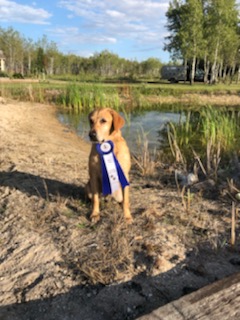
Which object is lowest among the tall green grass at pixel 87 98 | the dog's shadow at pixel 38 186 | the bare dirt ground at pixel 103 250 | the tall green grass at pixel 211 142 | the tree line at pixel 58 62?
the bare dirt ground at pixel 103 250

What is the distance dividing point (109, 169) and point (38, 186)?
5.43 feet

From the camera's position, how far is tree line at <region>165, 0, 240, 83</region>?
37.7m

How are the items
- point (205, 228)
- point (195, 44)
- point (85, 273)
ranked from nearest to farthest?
1. point (85, 273)
2. point (205, 228)
3. point (195, 44)

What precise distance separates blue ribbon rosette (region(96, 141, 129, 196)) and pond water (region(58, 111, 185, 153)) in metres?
4.97

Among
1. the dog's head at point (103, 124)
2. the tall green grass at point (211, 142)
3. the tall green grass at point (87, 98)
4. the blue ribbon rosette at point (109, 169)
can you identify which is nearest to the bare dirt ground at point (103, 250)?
the blue ribbon rosette at point (109, 169)

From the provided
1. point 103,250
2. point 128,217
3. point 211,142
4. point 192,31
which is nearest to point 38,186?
point 128,217

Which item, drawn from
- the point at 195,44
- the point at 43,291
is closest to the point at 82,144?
the point at 43,291

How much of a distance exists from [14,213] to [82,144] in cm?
584

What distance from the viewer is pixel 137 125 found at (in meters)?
13.0

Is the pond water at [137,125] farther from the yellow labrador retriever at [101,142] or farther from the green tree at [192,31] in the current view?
the green tree at [192,31]

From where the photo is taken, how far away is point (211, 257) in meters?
3.07

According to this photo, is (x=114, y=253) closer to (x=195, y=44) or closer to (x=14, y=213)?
(x=14, y=213)

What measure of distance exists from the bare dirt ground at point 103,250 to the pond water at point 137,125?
177 inches

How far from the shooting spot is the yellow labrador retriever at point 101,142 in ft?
12.0
